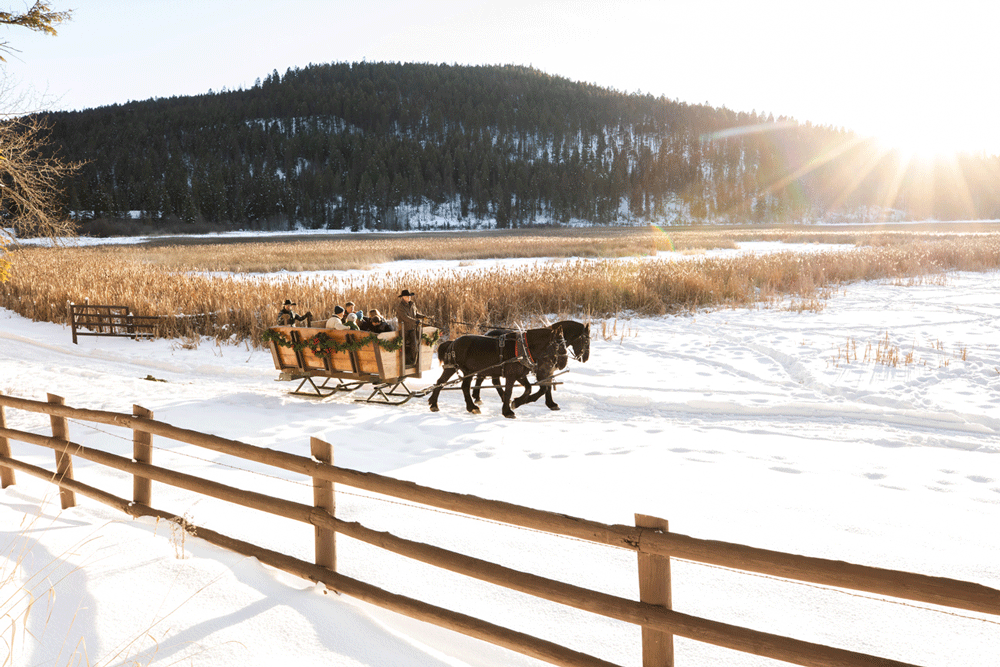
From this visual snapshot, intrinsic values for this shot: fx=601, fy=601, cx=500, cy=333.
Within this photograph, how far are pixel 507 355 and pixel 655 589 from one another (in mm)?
5688

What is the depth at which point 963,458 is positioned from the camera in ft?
21.6

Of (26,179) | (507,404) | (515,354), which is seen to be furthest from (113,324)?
(515,354)

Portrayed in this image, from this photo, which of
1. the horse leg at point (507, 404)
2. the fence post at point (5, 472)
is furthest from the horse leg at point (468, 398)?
the fence post at point (5, 472)

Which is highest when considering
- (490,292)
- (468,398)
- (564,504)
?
(490,292)

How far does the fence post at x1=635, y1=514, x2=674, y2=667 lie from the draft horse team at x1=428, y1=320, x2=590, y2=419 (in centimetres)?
546

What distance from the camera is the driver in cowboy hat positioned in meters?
8.67

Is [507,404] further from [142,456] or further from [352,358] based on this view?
[142,456]

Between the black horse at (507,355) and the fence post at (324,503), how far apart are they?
14.7ft

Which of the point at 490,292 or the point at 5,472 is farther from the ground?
the point at 490,292

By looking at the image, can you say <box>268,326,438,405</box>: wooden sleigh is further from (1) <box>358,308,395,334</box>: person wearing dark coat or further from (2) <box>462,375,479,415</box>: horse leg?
(2) <box>462,375,479,415</box>: horse leg

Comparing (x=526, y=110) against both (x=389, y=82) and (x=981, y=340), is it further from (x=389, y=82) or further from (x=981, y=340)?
(x=981, y=340)

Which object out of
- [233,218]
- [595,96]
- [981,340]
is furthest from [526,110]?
[981,340]

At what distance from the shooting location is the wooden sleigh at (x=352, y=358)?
8453mm

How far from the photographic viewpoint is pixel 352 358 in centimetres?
861
